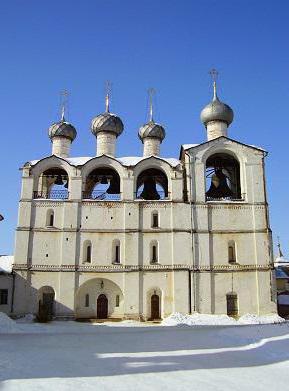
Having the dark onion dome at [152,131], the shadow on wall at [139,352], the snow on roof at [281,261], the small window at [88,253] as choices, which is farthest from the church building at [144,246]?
the snow on roof at [281,261]

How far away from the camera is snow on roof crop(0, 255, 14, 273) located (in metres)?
27.3

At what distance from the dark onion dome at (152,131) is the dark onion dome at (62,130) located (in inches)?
192

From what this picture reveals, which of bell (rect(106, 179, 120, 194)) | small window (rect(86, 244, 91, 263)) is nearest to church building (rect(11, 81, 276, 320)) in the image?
small window (rect(86, 244, 91, 263))

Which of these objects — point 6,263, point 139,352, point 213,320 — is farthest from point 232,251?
point 139,352

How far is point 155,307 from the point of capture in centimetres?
2720

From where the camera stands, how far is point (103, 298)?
27.7 metres

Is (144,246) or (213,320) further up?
(144,246)

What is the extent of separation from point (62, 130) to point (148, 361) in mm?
22194

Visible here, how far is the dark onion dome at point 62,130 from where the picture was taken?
3200cm

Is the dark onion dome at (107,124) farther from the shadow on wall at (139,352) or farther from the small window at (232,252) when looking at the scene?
the shadow on wall at (139,352)

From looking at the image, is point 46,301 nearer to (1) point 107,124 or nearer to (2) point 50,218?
(2) point 50,218

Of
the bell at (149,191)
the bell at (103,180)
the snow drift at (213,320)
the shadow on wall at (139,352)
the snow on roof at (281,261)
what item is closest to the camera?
the shadow on wall at (139,352)

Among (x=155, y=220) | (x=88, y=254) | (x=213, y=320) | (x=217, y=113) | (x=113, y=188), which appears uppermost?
(x=217, y=113)

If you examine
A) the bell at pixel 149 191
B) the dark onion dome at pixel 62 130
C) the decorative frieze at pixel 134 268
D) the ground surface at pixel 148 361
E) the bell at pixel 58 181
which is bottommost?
the ground surface at pixel 148 361
